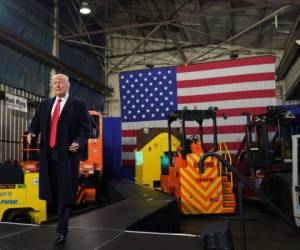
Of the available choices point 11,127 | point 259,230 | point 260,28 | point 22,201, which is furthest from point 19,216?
point 260,28

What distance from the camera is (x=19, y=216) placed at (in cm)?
565

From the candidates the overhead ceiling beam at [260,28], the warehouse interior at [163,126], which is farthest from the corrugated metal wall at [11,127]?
the overhead ceiling beam at [260,28]

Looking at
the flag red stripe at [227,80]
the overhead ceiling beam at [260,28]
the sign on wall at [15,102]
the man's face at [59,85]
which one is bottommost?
the man's face at [59,85]

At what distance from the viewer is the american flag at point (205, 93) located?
1011 cm

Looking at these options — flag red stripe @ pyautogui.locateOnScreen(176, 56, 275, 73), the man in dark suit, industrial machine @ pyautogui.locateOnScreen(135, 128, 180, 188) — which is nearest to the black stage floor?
the man in dark suit

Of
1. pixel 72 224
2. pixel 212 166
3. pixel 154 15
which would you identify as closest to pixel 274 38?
pixel 154 15

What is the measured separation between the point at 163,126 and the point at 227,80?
7.51 ft

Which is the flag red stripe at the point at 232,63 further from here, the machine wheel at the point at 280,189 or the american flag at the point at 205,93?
the machine wheel at the point at 280,189

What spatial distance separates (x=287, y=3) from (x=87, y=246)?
9.85 metres

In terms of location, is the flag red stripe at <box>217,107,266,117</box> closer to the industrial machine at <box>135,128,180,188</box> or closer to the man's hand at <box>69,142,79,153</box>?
the industrial machine at <box>135,128,180,188</box>

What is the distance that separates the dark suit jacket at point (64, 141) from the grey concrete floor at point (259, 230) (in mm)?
2396

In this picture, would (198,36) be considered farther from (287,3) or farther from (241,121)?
(241,121)

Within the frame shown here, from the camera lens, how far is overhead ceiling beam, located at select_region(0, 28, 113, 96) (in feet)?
34.8

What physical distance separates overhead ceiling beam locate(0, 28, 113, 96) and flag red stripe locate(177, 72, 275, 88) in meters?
4.37
